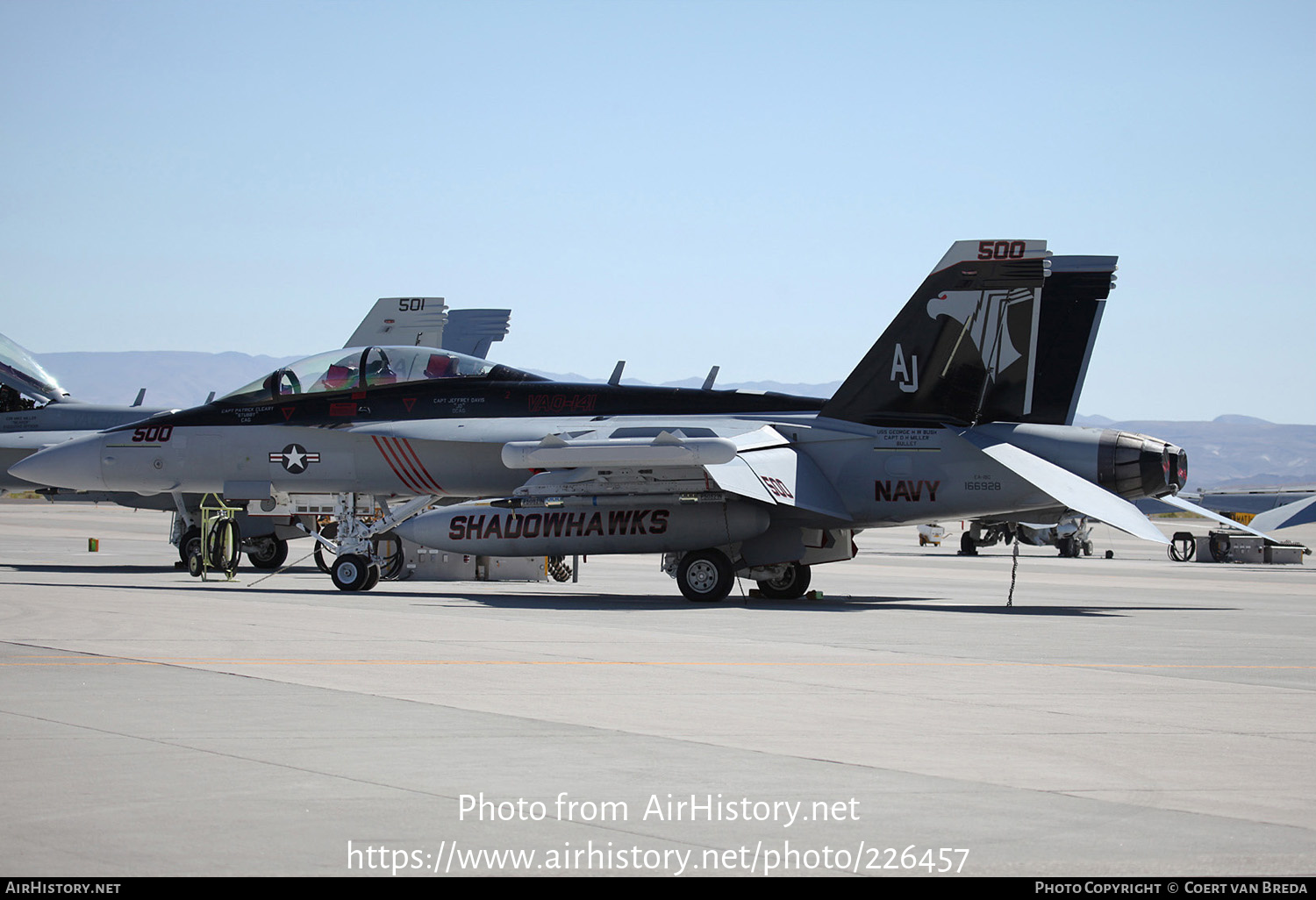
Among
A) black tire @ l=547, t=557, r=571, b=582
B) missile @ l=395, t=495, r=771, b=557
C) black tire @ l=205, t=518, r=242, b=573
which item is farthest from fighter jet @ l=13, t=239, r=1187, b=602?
black tire @ l=547, t=557, r=571, b=582

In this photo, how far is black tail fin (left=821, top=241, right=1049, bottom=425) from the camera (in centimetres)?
1830

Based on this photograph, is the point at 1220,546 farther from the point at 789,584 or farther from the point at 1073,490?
the point at 1073,490

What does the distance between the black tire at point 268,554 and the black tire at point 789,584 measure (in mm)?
11141

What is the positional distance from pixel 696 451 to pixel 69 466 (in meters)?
10.9

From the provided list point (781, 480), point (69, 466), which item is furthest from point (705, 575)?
point (69, 466)

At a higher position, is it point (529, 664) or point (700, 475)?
point (700, 475)

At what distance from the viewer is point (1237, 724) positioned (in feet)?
26.5

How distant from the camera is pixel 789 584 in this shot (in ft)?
65.8

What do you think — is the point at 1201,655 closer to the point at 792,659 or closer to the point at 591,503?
the point at 792,659

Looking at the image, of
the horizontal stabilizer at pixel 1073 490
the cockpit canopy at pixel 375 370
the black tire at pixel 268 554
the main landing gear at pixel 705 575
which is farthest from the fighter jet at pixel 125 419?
the horizontal stabilizer at pixel 1073 490

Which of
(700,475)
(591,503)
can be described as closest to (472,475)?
(591,503)

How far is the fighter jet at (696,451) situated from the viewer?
1800 centimetres

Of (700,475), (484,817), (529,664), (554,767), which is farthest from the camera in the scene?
(700,475)

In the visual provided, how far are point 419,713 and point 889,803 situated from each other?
3270mm
